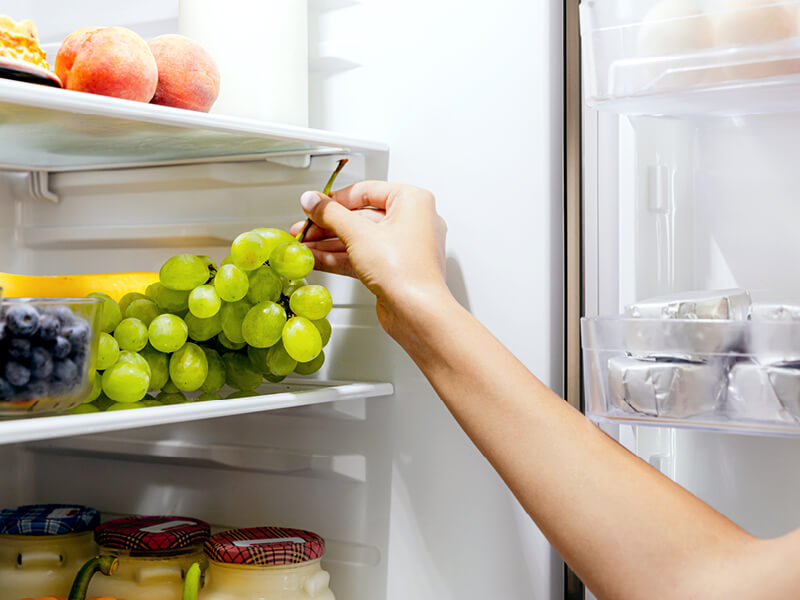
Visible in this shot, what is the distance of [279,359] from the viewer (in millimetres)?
1117

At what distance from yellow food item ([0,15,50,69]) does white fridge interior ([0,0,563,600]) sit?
6 centimetres

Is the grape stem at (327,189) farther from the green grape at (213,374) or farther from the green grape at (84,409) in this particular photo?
the green grape at (84,409)

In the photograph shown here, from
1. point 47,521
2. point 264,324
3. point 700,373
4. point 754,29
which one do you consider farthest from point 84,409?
point 754,29

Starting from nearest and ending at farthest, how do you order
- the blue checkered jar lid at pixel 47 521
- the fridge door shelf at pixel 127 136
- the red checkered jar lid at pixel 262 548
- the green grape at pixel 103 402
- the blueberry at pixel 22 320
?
the blueberry at pixel 22 320 → the fridge door shelf at pixel 127 136 → the green grape at pixel 103 402 → the red checkered jar lid at pixel 262 548 → the blue checkered jar lid at pixel 47 521

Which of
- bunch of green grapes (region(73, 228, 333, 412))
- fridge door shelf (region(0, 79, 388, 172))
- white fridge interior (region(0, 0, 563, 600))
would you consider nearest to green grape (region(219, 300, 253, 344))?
bunch of green grapes (region(73, 228, 333, 412))

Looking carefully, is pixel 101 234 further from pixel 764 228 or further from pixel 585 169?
pixel 764 228

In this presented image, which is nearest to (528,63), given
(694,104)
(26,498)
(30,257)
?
(694,104)

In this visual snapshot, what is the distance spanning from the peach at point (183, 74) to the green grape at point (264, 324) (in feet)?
0.82

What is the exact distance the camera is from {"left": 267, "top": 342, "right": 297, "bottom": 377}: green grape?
3.66 feet

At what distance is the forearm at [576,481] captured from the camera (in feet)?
2.70

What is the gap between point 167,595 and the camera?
114 cm

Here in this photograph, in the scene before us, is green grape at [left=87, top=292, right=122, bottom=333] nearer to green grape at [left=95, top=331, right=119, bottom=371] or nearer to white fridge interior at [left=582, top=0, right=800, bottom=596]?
green grape at [left=95, top=331, right=119, bottom=371]

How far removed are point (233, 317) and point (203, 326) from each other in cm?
4

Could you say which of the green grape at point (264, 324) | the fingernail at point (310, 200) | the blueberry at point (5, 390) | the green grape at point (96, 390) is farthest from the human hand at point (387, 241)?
the blueberry at point (5, 390)
